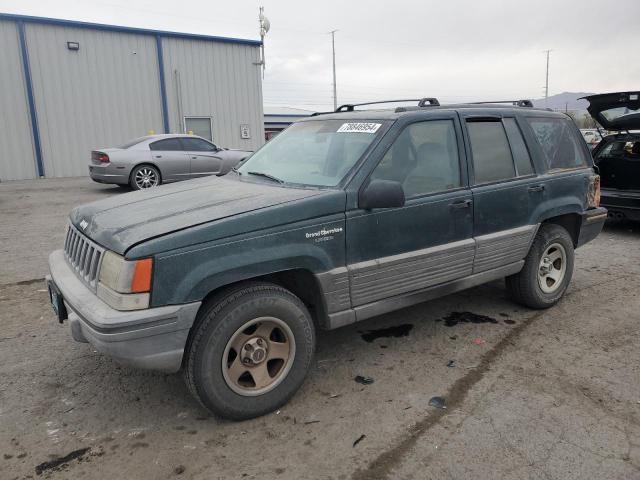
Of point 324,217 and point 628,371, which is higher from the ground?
point 324,217

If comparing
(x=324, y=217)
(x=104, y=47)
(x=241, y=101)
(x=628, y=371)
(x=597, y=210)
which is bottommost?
(x=628, y=371)

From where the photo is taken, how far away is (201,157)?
1326 centimetres

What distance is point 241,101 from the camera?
21484 mm

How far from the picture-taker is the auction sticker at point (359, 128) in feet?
11.9

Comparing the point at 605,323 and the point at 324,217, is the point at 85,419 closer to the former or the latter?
the point at 324,217

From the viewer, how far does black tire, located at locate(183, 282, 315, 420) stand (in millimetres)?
2775

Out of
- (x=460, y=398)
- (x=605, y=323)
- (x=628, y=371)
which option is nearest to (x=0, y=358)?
(x=460, y=398)

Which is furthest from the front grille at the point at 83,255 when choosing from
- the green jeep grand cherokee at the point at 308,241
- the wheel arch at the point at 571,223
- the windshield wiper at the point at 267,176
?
the wheel arch at the point at 571,223

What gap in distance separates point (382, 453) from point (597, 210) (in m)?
3.74

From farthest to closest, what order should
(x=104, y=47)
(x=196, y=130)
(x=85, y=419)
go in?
(x=196, y=130) → (x=104, y=47) → (x=85, y=419)

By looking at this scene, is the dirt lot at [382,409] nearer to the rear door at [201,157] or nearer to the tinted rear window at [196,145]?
the rear door at [201,157]

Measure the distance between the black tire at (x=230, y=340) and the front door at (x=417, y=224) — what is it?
509 millimetres

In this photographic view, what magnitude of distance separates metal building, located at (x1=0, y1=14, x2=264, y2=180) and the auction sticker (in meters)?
17.0

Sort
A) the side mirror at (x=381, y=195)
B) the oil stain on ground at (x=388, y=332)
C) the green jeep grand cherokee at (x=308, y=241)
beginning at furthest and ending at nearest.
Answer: the oil stain on ground at (x=388, y=332), the side mirror at (x=381, y=195), the green jeep grand cherokee at (x=308, y=241)
